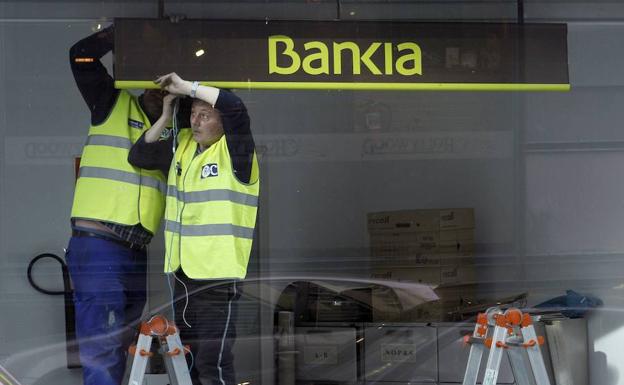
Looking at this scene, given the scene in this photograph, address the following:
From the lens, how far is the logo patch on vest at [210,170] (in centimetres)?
406

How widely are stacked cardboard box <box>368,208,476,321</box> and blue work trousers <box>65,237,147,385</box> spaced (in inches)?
60.1

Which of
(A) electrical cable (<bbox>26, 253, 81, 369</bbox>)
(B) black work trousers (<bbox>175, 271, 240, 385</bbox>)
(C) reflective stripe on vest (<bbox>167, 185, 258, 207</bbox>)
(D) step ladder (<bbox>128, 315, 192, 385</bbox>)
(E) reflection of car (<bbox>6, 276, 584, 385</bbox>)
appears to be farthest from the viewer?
(E) reflection of car (<bbox>6, 276, 584, 385</bbox>)

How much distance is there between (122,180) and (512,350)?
1.91 metres

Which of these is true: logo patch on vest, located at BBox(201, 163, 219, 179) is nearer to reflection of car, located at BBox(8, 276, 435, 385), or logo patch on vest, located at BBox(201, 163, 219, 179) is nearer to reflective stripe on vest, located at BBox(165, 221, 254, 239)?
reflective stripe on vest, located at BBox(165, 221, 254, 239)

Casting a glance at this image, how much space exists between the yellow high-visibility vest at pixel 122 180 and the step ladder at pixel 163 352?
635 mm

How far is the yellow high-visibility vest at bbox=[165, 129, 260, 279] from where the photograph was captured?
4.04 m

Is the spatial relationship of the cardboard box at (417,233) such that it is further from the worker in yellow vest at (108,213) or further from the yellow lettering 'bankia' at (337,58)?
the worker in yellow vest at (108,213)

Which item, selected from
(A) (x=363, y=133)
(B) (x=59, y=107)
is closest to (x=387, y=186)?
(A) (x=363, y=133)

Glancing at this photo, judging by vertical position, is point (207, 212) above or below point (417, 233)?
above

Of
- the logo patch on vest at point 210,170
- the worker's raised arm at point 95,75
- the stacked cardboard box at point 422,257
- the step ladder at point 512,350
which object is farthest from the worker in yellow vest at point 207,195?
the stacked cardboard box at point 422,257

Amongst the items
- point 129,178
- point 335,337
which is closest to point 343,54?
point 129,178

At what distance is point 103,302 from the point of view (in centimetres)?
437

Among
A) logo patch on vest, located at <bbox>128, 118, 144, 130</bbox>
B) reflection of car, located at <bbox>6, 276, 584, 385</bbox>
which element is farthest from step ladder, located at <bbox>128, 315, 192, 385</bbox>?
reflection of car, located at <bbox>6, 276, 584, 385</bbox>

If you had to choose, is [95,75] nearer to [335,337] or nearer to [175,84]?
[175,84]
